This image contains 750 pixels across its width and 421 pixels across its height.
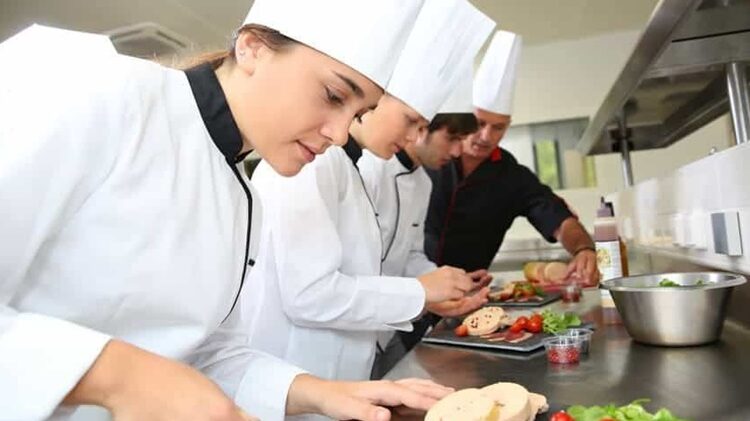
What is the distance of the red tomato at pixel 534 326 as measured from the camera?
124 cm

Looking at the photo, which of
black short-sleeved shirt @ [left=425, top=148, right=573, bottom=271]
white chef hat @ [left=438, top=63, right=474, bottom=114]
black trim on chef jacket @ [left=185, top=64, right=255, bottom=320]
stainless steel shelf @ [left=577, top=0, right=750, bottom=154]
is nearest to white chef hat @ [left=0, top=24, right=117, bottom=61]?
black trim on chef jacket @ [left=185, top=64, right=255, bottom=320]

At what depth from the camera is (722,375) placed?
85cm

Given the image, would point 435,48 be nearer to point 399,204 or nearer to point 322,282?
point 399,204

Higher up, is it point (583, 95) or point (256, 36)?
point (583, 95)

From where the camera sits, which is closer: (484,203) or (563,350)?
(563,350)

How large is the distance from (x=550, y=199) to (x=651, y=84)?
0.98m

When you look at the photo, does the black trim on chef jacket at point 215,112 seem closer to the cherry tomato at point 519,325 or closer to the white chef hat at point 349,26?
the white chef hat at point 349,26

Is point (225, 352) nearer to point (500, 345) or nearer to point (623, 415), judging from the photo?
point (500, 345)

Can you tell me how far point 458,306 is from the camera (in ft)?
4.90

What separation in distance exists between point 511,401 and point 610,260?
82 cm

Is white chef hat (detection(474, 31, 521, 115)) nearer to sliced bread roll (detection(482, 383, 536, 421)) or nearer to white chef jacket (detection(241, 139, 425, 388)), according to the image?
white chef jacket (detection(241, 139, 425, 388))

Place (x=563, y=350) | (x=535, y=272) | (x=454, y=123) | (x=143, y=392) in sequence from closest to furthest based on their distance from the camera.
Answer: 1. (x=143, y=392)
2. (x=563, y=350)
3. (x=454, y=123)
4. (x=535, y=272)

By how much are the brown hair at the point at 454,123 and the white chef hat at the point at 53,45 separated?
130cm

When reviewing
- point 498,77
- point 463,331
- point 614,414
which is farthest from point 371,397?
point 498,77
